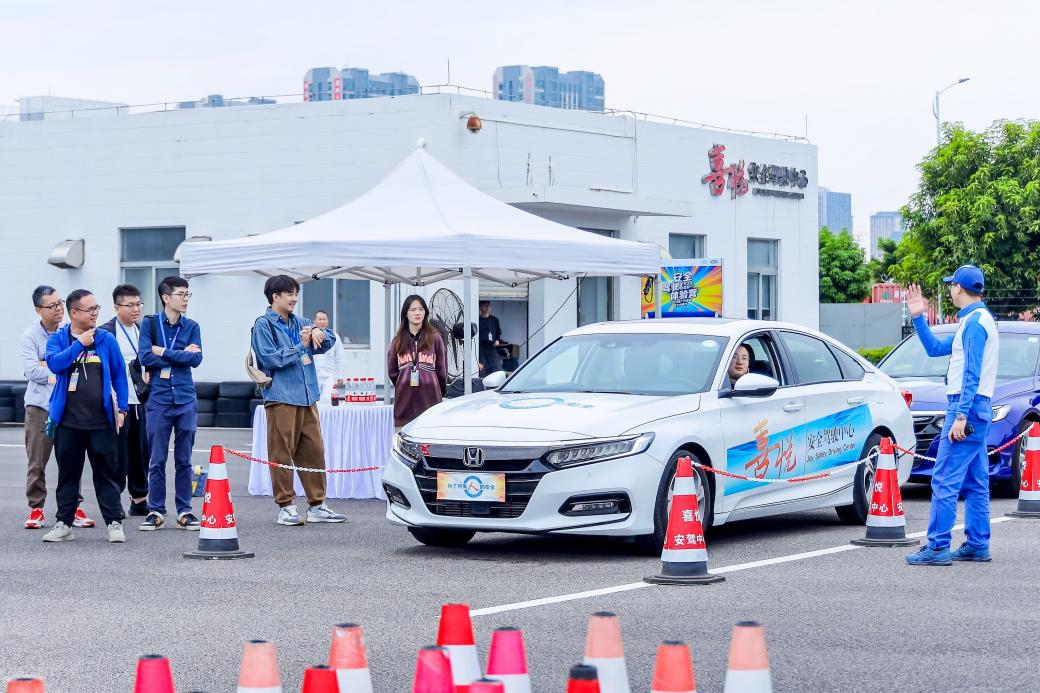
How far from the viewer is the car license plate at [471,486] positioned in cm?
1021

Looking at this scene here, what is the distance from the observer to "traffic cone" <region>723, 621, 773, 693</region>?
16.0 ft

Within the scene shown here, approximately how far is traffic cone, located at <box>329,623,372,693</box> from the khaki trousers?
→ 7.63 m

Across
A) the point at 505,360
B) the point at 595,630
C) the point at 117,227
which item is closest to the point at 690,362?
the point at 595,630

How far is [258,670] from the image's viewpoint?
4668mm

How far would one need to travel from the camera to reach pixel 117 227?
104ft

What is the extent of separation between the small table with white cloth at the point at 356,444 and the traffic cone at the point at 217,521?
4.11 meters

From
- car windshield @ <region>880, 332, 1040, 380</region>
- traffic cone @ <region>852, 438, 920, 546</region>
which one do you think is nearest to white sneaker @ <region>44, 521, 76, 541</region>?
traffic cone @ <region>852, 438, 920, 546</region>

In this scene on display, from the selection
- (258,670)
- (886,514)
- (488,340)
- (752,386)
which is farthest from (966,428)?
(488,340)

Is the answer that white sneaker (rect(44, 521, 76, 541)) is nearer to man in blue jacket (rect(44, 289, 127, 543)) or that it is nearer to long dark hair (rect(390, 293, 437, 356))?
man in blue jacket (rect(44, 289, 127, 543))

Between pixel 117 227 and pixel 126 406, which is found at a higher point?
pixel 117 227

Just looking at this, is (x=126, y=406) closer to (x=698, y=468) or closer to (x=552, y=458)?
(x=552, y=458)

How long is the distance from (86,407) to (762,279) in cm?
2648

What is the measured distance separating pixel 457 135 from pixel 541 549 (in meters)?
19.0

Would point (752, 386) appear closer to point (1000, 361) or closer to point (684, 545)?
point (684, 545)
